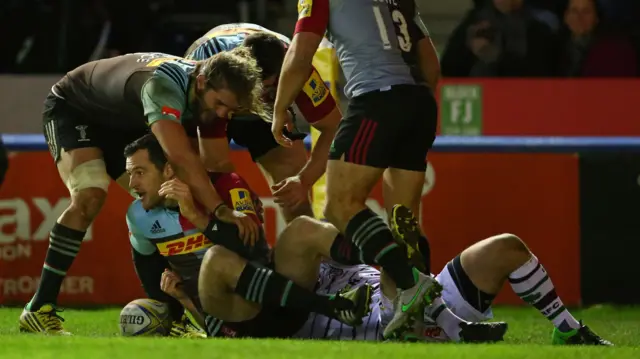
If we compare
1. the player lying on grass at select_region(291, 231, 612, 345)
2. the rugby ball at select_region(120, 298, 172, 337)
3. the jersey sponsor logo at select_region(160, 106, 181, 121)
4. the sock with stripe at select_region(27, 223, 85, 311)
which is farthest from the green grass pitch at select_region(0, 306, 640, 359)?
the jersey sponsor logo at select_region(160, 106, 181, 121)

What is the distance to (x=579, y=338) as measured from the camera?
5.78 meters

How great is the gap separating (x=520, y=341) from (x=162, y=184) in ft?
5.46

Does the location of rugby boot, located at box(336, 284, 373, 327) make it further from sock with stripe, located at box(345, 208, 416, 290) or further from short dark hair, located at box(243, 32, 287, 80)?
short dark hair, located at box(243, 32, 287, 80)

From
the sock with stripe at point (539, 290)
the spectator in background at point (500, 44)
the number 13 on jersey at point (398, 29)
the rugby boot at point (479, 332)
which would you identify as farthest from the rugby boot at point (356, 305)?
the spectator in background at point (500, 44)

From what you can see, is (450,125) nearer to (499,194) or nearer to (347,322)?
(499,194)

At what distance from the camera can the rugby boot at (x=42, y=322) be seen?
6.43m

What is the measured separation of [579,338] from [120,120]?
2294 mm

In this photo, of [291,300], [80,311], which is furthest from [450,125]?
[291,300]

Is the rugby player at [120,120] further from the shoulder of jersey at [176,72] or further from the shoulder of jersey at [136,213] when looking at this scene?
the shoulder of jersey at [136,213]

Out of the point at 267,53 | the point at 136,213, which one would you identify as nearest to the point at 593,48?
→ the point at 267,53

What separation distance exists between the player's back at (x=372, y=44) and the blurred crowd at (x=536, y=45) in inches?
203

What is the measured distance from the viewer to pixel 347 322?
5625 mm

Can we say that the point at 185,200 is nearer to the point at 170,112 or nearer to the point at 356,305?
the point at 170,112

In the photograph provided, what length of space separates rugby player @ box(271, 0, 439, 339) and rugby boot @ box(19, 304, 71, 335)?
133cm
